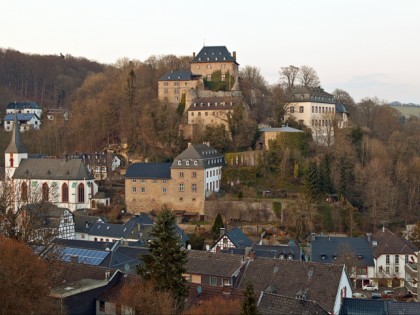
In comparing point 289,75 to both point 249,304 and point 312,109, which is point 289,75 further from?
point 249,304

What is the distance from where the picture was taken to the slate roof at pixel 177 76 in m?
67.0

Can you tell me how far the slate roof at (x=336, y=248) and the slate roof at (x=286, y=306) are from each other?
15.9 m

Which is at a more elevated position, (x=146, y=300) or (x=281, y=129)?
(x=281, y=129)

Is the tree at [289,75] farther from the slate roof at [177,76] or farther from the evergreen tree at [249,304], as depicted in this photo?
the evergreen tree at [249,304]

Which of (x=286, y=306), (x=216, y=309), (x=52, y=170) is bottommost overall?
(x=286, y=306)

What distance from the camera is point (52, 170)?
189 feet

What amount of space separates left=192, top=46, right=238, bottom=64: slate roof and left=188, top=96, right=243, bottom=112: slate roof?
7.75m

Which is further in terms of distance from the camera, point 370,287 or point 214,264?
point 370,287

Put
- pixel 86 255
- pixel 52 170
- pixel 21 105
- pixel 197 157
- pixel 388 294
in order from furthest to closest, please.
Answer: pixel 21 105
pixel 52 170
pixel 197 157
pixel 388 294
pixel 86 255

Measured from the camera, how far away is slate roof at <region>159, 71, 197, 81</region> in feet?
220

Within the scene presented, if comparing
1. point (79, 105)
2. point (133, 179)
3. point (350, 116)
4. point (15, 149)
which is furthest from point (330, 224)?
point (79, 105)

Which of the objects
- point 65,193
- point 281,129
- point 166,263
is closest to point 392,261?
point 281,129

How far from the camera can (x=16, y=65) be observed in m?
110

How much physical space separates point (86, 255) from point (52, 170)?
26.2 metres
